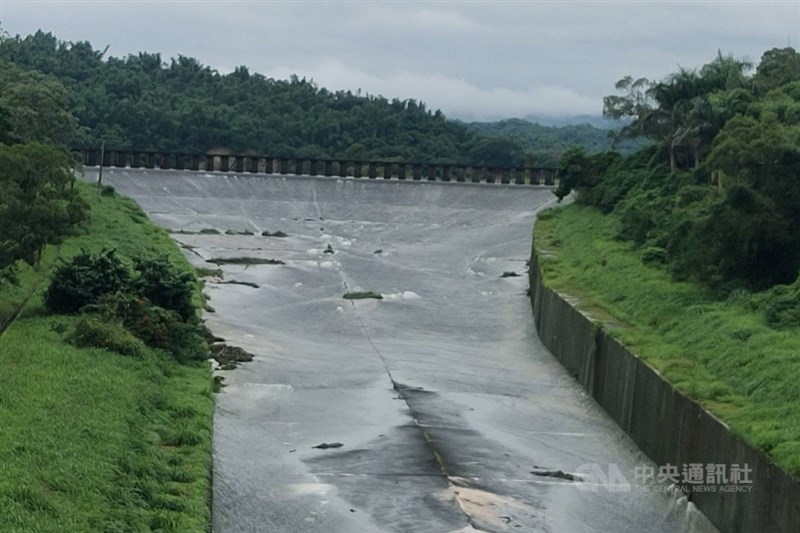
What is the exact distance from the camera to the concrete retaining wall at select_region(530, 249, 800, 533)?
17.6 meters

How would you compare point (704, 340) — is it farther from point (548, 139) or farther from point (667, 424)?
point (548, 139)

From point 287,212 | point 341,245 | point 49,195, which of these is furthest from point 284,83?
point 49,195

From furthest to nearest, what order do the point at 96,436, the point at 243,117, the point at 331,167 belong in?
the point at 243,117 → the point at 331,167 → the point at 96,436

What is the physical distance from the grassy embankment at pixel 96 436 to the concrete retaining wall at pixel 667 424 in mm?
6704

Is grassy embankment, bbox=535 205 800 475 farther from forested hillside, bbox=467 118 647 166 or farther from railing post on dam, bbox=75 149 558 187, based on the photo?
forested hillside, bbox=467 118 647 166

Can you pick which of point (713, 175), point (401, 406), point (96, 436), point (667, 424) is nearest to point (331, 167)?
point (713, 175)

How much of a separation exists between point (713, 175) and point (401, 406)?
1470 centimetres

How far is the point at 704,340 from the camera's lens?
→ 82.4 ft

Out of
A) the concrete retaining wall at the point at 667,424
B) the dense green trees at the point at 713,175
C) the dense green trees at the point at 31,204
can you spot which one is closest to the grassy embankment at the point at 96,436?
the dense green trees at the point at 31,204

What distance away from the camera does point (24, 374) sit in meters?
20.5

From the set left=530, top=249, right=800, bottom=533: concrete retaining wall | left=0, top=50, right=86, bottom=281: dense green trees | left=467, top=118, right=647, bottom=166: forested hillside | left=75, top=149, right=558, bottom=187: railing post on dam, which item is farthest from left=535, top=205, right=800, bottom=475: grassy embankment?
left=467, top=118, right=647, bottom=166: forested hillside

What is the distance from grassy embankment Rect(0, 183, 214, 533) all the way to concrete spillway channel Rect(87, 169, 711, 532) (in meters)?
1.12

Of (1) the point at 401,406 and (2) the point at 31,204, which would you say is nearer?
(1) the point at 401,406

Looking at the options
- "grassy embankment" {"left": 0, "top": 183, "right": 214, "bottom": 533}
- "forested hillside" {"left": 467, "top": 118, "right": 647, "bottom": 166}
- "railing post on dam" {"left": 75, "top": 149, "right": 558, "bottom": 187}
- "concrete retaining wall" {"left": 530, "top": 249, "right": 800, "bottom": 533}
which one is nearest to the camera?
"grassy embankment" {"left": 0, "top": 183, "right": 214, "bottom": 533}
